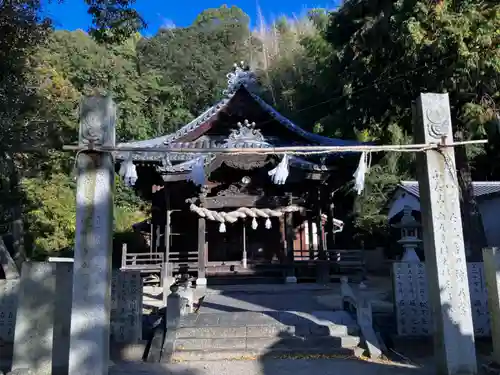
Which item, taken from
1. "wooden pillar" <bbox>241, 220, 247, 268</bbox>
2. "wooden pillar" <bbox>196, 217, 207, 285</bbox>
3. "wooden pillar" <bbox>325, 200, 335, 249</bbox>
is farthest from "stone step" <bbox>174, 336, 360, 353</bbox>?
"wooden pillar" <bbox>325, 200, 335, 249</bbox>

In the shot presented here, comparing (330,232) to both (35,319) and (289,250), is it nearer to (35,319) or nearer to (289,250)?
(289,250)

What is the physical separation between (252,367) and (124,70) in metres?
30.6

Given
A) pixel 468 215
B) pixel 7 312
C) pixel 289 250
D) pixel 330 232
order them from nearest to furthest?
pixel 7 312 < pixel 468 215 < pixel 289 250 < pixel 330 232

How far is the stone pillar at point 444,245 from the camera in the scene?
534 cm

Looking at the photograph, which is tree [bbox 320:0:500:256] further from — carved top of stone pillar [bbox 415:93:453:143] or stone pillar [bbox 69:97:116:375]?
stone pillar [bbox 69:97:116:375]

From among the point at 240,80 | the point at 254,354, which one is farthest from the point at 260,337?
the point at 240,80

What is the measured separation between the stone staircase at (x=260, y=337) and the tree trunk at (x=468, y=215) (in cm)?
449

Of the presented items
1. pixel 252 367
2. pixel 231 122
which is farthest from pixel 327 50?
pixel 252 367

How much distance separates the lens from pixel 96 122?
5.71 m

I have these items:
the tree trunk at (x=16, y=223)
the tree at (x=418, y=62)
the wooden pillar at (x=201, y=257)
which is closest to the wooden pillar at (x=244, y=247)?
the wooden pillar at (x=201, y=257)

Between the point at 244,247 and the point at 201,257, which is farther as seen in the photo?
the point at 244,247

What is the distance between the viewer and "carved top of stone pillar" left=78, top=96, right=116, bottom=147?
566cm

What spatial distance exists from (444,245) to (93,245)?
14.6 feet

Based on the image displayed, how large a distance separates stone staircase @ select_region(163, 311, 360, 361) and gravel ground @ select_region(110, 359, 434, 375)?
351mm
